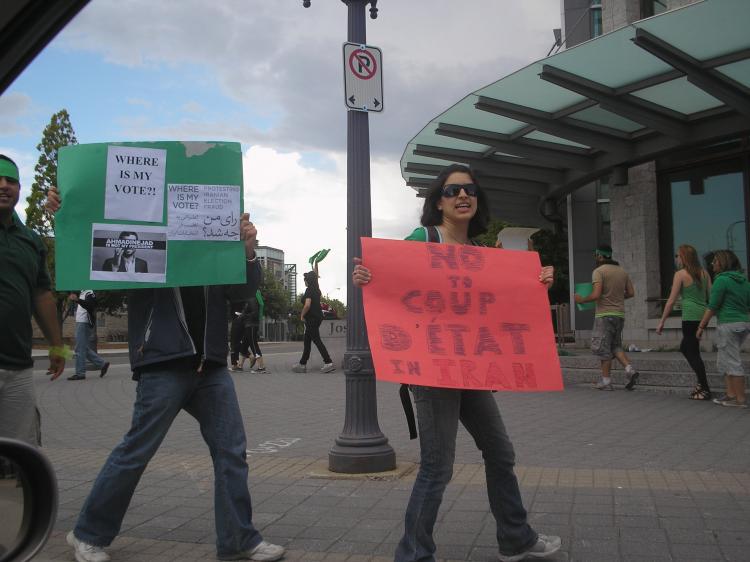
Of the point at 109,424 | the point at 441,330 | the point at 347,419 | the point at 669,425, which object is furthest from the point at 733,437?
the point at 109,424

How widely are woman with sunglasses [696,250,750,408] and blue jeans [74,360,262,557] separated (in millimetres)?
7046

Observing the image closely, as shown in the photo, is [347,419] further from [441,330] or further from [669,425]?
[669,425]

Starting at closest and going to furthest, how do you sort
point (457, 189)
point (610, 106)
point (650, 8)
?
point (457, 189) < point (610, 106) < point (650, 8)

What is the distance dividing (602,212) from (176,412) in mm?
17453

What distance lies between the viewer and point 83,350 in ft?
46.2

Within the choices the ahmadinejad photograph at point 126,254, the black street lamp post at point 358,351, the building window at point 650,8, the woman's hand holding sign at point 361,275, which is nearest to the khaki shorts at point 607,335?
the black street lamp post at point 358,351

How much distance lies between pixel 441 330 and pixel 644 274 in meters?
12.8

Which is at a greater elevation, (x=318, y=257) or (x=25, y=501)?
(x=318, y=257)

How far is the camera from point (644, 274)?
1551 cm

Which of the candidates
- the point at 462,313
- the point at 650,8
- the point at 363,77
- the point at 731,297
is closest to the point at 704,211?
the point at 650,8

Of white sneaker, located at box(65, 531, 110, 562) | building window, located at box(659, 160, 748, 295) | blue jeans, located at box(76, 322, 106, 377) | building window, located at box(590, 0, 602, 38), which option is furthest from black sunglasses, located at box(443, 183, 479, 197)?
building window, located at box(590, 0, 602, 38)

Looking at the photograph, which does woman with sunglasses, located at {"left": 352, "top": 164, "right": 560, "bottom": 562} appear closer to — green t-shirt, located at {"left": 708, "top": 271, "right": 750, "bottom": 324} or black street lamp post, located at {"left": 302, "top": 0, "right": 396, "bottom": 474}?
black street lamp post, located at {"left": 302, "top": 0, "right": 396, "bottom": 474}

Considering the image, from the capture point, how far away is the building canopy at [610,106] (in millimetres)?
10805

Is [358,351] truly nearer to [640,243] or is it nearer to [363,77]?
[363,77]
